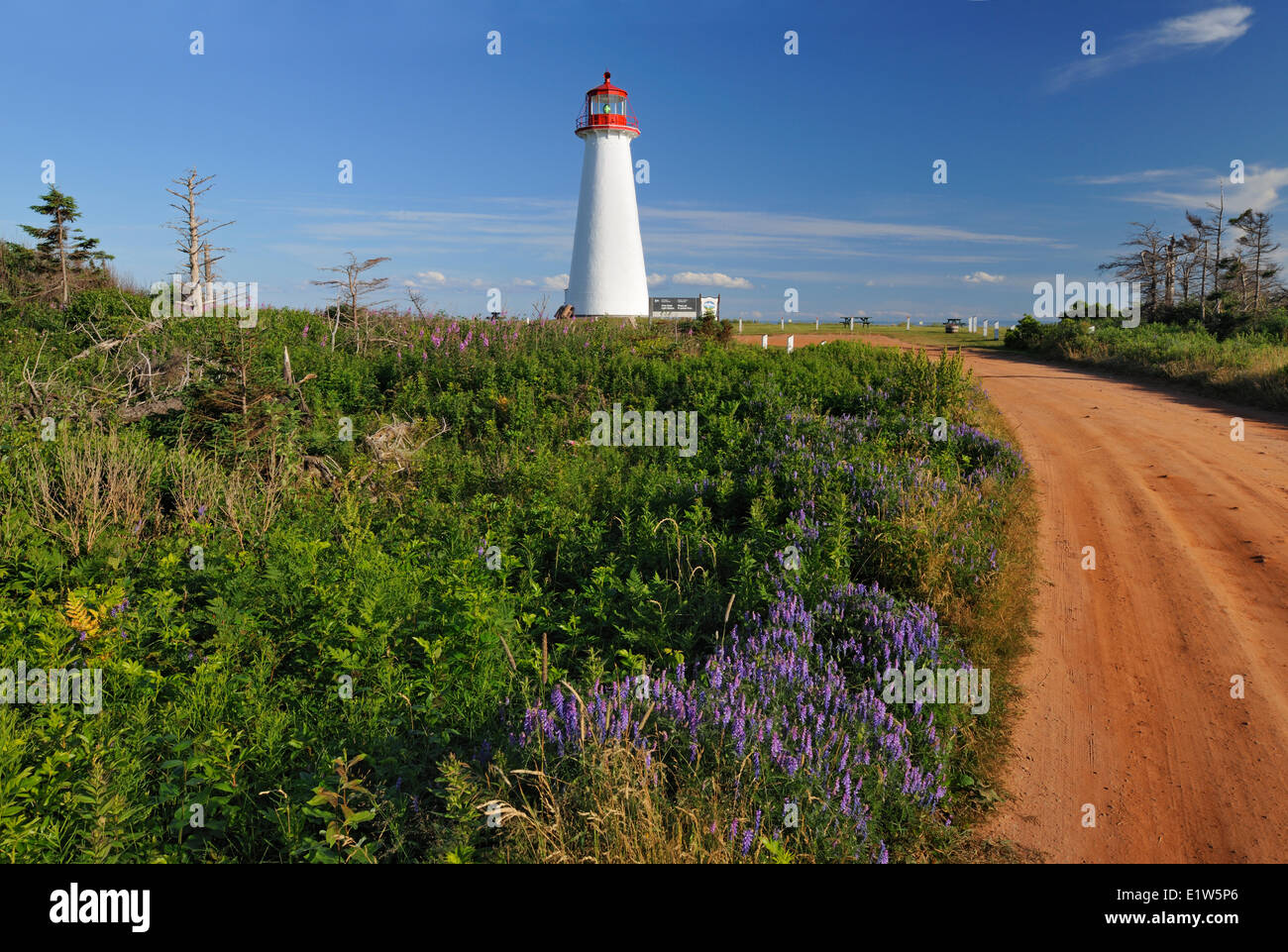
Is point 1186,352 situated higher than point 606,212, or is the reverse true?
point 606,212

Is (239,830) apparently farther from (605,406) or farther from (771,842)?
(605,406)

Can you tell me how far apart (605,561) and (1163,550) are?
5928 mm

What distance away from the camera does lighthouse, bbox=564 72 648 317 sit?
111ft

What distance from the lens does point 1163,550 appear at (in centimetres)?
776

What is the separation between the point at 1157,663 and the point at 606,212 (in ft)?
104

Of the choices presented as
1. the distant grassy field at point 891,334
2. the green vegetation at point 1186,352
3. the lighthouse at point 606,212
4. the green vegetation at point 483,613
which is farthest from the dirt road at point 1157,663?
the lighthouse at point 606,212

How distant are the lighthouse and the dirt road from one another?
25048 millimetres

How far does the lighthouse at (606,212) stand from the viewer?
111 ft

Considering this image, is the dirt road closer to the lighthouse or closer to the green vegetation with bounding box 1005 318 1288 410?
the green vegetation with bounding box 1005 318 1288 410

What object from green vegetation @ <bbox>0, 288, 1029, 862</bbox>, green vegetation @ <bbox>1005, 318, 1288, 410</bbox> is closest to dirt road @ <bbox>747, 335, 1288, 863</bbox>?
green vegetation @ <bbox>0, 288, 1029, 862</bbox>

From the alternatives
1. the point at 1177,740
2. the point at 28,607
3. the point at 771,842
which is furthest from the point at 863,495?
the point at 28,607

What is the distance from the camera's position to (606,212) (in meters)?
33.9

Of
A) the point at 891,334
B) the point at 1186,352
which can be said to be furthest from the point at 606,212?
the point at 1186,352

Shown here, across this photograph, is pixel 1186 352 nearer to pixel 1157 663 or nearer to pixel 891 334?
pixel 1157 663
